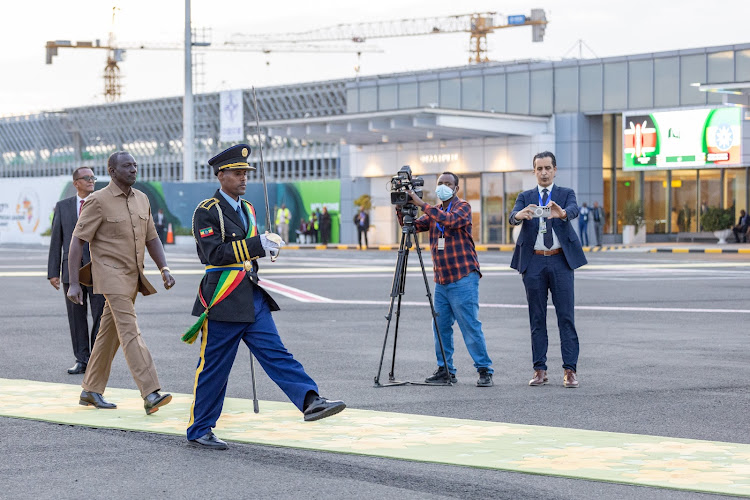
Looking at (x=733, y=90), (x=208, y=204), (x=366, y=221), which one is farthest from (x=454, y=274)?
(x=366, y=221)

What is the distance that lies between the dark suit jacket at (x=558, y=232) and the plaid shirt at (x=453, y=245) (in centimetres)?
39

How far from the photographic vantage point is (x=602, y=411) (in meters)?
8.69

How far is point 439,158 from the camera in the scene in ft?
163

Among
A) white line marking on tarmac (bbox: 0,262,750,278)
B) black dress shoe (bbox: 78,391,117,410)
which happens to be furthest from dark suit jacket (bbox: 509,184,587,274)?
white line marking on tarmac (bbox: 0,262,750,278)

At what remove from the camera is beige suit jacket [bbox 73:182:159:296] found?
862 cm

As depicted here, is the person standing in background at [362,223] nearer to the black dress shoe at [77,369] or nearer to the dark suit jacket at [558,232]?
the black dress shoe at [77,369]

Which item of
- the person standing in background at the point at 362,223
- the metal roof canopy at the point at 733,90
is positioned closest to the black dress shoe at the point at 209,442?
the metal roof canopy at the point at 733,90

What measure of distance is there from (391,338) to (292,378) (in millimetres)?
5949

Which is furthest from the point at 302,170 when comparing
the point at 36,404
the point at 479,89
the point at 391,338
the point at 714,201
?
the point at 36,404

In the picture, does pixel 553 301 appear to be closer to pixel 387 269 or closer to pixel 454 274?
pixel 454 274

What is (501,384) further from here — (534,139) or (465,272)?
(534,139)

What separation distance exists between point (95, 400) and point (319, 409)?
2129 mm

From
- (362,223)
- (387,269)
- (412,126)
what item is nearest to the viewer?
(387,269)

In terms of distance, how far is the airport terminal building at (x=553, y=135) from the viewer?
1742 inches
